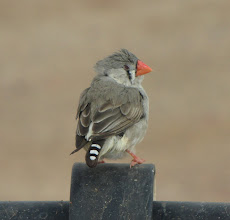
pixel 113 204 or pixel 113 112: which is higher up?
pixel 113 112

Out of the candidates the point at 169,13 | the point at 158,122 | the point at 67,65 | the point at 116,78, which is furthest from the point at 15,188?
the point at 169,13

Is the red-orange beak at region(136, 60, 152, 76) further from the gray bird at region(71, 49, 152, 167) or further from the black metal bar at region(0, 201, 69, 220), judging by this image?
the black metal bar at region(0, 201, 69, 220)

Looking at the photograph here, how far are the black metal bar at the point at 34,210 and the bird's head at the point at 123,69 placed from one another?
A: 194cm

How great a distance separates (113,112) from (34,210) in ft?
4.44

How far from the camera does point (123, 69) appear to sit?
667 centimetres

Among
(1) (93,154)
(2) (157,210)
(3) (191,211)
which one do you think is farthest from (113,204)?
(1) (93,154)

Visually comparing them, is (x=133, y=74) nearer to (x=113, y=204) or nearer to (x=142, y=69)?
(x=142, y=69)

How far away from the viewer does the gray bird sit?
222 inches

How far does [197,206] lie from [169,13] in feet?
53.0

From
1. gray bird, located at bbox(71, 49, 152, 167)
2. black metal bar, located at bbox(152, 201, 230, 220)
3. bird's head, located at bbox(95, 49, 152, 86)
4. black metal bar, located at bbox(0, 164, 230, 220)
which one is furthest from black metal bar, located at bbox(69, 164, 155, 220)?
bird's head, located at bbox(95, 49, 152, 86)

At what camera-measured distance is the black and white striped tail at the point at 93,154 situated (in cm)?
505

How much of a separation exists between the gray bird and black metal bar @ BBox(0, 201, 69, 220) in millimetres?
469

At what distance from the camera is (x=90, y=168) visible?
4863mm

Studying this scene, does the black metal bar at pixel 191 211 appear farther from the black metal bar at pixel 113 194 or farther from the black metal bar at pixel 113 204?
the black metal bar at pixel 113 194
